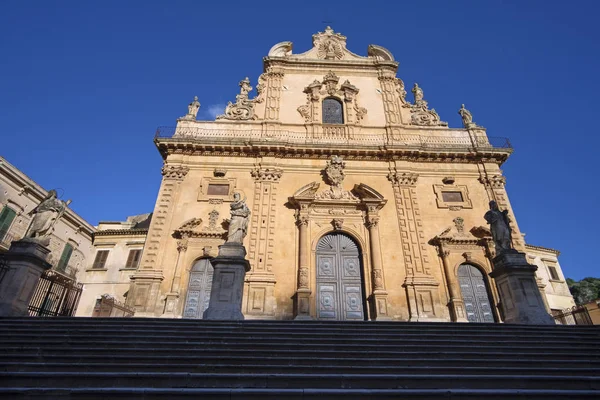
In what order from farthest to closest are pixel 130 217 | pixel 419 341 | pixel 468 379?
1. pixel 130 217
2. pixel 419 341
3. pixel 468 379

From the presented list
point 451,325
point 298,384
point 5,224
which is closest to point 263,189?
point 451,325

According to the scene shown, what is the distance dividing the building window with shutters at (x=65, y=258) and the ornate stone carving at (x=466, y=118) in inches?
952

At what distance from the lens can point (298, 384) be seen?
14.1 feet

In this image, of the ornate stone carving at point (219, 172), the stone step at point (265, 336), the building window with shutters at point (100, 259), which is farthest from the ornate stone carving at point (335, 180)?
the building window with shutters at point (100, 259)

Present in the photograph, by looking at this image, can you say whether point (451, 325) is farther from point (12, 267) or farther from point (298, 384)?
point (12, 267)

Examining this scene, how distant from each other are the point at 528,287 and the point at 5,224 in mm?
22880

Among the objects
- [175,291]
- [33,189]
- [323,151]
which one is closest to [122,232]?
[33,189]

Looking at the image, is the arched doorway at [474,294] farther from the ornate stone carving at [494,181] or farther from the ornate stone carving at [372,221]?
the ornate stone carving at [494,181]

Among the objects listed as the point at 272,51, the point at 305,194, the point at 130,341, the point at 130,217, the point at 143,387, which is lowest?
the point at 143,387

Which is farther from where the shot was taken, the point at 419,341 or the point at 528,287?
the point at 528,287

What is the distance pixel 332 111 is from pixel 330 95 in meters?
0.93

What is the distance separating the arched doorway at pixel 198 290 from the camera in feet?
40.0

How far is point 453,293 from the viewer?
488 inches

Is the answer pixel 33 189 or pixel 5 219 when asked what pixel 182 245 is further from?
pixel 33 189
